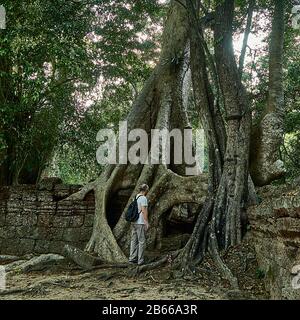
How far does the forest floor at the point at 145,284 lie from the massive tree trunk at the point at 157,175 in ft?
3.06

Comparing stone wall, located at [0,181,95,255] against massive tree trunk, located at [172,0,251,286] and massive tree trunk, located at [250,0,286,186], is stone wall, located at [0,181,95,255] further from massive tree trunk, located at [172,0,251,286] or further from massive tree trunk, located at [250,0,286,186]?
massive tree trunk, located at [250,0,286,186]

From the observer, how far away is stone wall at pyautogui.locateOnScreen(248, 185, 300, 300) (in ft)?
9.76

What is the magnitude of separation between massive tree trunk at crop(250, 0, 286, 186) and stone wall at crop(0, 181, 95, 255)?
3.07 meters

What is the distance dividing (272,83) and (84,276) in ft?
13.3

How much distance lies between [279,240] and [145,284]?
1885 mm

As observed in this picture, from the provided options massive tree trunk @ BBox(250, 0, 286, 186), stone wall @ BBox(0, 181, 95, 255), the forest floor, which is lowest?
the forest floor

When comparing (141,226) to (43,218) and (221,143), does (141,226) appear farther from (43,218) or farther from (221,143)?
(43,218)

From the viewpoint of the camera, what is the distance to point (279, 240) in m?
3.48

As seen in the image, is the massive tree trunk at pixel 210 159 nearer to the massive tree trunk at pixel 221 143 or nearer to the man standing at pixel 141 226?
the massive tree trunk at pixel 221 143

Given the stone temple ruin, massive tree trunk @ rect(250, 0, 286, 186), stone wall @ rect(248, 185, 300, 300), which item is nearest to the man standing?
stone wall @ rect(248, 185, 300, 300)

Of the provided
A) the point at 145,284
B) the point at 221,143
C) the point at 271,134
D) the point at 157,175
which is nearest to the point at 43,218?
the point at 157,175

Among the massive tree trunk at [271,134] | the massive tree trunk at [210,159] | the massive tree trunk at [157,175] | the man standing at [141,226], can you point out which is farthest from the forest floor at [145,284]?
the massive tree trunk at [271,134]

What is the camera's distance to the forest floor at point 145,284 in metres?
4.15
